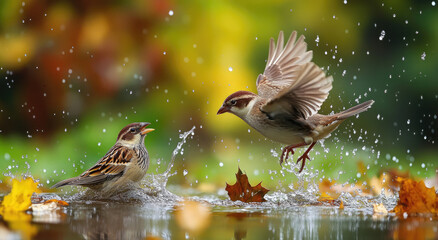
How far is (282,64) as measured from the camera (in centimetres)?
546

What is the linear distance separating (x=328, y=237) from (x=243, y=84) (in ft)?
14.5

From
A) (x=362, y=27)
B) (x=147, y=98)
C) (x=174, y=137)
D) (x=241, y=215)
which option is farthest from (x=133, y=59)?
(x=241, y=215)

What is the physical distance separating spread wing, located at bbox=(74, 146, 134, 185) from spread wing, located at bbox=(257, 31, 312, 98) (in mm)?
1258

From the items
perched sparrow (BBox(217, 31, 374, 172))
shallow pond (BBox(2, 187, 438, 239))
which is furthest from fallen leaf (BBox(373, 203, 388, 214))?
perched sparrow (BBox(217, 31, 374, 172))

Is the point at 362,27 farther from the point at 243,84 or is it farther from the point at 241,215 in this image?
the point at 241,215

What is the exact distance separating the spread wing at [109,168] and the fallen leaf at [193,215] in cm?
62

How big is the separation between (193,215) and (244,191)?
915 mm

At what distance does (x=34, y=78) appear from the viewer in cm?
799

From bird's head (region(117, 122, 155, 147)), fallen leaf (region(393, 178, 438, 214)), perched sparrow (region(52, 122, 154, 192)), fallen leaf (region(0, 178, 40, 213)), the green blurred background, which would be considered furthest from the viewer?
the green blurred background

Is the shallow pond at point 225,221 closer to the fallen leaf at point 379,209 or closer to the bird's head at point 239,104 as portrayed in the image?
the fallen leaf at point 379,209

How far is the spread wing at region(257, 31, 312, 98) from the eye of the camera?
5.32 m

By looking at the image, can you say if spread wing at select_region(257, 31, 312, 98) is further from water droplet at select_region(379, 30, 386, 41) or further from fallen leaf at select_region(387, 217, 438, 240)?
water droplet at select_region(379, 30, 386, 41)

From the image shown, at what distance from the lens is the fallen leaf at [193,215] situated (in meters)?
3.88

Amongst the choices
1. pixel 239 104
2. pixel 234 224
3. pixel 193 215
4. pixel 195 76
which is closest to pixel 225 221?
pixel 234 224
